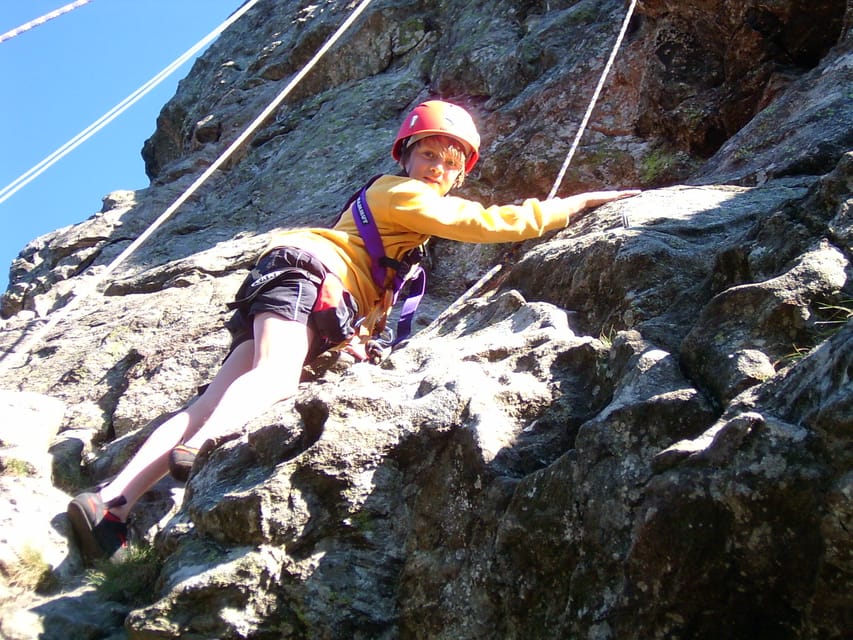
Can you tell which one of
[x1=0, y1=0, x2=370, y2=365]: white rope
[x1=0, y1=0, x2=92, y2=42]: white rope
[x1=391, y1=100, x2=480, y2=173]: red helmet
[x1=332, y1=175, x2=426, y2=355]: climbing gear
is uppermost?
[x1=0, y1=0, x2=92, y2=42]: white rope

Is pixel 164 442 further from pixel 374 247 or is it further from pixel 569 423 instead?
pixel 569 423

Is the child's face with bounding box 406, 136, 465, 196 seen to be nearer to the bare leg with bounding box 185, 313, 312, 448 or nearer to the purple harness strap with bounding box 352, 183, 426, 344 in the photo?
the purple harness strap with bounding box 352, 183, 426, 344

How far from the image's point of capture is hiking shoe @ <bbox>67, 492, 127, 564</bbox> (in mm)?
4195

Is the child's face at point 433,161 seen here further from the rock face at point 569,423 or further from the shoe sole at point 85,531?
the shoe sole at point 85,531

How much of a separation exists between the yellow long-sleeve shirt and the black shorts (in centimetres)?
12

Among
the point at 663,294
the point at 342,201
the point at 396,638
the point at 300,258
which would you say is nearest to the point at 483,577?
the point at 396,638

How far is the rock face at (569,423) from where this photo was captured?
2.71m

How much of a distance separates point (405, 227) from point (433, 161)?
24.1 inches

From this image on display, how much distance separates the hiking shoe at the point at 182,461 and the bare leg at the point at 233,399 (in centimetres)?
4

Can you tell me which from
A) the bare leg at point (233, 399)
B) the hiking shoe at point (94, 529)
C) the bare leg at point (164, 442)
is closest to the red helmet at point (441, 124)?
the bare leg at point (233, 399)

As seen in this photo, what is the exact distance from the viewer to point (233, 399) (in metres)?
4.59

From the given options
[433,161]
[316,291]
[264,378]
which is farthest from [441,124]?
[264,378]

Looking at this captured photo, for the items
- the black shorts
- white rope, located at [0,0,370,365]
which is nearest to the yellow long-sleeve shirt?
the black shorts

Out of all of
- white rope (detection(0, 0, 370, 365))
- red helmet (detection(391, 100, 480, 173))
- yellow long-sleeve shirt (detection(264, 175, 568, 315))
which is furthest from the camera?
red helmet (detection(391, 100, 480, 173))
